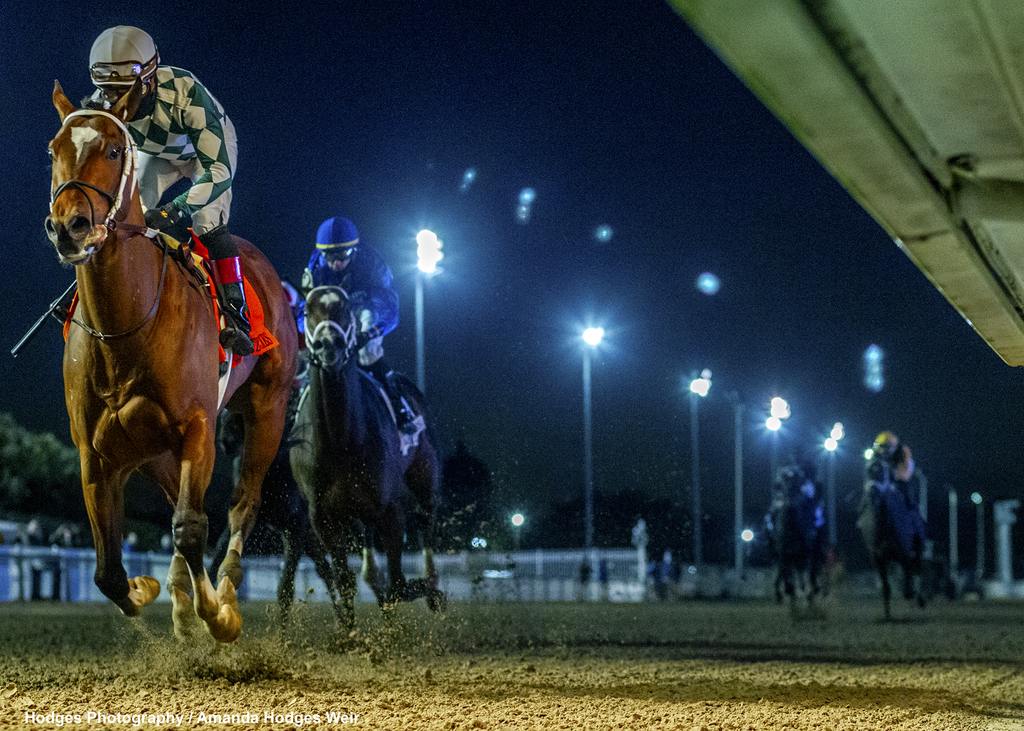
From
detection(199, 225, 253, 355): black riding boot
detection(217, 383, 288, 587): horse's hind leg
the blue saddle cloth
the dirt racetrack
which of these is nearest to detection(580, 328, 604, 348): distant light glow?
the blue saddle cloth

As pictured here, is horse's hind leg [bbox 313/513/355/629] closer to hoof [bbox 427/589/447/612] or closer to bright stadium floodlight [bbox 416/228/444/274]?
hoof [bbox 427/589/447/612]

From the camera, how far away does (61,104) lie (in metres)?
5.85

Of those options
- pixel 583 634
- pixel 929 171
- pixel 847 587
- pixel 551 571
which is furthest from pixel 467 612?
pixel 847 587

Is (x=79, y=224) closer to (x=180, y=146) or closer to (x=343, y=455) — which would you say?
(x=180, y=146)

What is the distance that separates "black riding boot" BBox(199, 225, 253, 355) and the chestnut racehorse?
0.18 meters

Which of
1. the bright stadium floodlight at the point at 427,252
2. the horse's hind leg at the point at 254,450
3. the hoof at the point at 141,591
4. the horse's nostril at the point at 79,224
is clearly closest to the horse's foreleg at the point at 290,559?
the horse's hind leg at the point at 254,450

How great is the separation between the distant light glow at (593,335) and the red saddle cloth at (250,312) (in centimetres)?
2773

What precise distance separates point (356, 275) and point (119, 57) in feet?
13.0

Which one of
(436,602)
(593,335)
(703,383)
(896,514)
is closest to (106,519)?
(436,602)

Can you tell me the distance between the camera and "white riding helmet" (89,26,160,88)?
20.1ft

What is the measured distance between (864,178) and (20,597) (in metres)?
25.1

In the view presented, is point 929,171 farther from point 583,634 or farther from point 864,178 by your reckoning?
point 583,634

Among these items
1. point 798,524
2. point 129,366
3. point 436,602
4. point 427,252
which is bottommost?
point 436,602

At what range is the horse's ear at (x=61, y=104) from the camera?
19.1 feet
